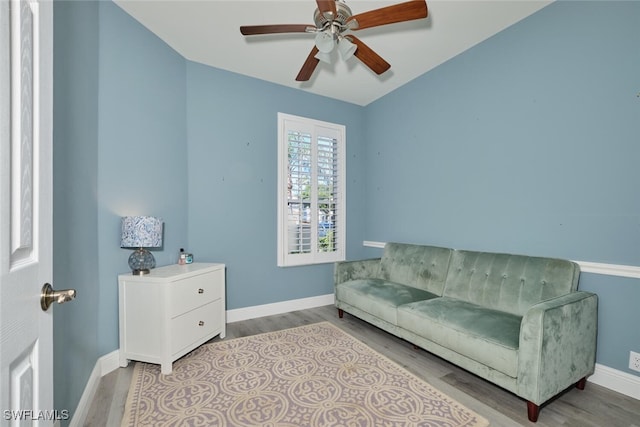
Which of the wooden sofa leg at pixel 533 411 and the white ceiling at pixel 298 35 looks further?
the white ceiling at pixel 298 35

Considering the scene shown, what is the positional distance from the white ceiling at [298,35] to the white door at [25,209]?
1.89 metres

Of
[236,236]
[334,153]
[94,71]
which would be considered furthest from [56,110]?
[334,153]

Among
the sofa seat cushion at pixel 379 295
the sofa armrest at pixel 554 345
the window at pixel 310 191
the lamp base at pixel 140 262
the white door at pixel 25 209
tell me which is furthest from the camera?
the window at pixel 310 191

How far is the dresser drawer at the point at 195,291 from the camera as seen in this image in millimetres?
2297

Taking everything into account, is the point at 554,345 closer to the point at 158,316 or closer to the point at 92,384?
the point at 158,316

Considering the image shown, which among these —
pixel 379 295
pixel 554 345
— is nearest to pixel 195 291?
pixel 379 295

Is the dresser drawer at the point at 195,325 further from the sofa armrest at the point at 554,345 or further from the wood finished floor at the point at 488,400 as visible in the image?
the sofa armrest at the point at 554,345

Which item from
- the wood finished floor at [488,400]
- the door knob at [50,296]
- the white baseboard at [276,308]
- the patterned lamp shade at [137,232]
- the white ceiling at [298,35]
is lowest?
the wood finished floor at [488,400]

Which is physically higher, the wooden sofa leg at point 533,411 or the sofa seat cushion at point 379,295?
the sofa seat cushion at point 379,295

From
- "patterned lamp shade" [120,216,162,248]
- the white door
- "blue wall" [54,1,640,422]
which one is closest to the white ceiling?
"blue wall" [54,1,640,422]

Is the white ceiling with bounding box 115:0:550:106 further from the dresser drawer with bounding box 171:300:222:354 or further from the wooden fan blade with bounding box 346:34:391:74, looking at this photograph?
the dresser drawer with bounding box 171:300:222:354

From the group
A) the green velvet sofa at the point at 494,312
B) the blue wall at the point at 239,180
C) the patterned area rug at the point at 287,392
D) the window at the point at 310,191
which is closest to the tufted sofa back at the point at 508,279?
the green velvet sofa at the point at 494,312

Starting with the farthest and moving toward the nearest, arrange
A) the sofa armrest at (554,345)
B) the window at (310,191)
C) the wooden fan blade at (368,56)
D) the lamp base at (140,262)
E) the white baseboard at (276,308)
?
the window at (310,191) < the white baseboard at (276,308) < the lamp base at (140,262) < the wooden fan blade at (368,56) < the sofa armrest at (554,345)

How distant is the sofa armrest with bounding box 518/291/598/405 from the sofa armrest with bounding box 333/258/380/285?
191 cm
